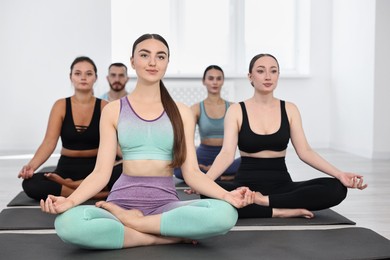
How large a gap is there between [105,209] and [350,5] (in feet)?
18.5

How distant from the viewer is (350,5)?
Answer: 25.6 ft

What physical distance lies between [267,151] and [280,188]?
208mm

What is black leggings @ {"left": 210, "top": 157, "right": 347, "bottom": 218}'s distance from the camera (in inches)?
139

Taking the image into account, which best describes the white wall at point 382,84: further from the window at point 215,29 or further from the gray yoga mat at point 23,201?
the gray yoga mat at point 23,201

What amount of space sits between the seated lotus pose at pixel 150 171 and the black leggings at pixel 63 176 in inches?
51.2

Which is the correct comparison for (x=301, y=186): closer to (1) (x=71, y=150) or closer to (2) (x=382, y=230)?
(2) (x=382, y=230)

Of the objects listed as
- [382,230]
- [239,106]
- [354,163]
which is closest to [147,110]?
[239,106]

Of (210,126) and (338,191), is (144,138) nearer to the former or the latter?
(338,191)

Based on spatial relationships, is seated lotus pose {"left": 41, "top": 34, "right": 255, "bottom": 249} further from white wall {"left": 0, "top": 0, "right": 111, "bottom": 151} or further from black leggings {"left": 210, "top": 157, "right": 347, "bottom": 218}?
white wall {"left": 0, "top": 0, "right": 111, "bottom": 151}

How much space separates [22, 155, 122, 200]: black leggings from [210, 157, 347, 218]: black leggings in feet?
3.07

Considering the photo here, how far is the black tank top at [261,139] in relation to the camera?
372 centimetres

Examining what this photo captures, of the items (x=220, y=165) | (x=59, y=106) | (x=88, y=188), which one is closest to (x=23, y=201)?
(x=59, y=106)

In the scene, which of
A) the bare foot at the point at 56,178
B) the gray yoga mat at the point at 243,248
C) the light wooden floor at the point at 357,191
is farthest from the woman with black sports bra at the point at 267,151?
the bare foot at the point at 56,178

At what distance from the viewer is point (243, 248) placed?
282 cm
